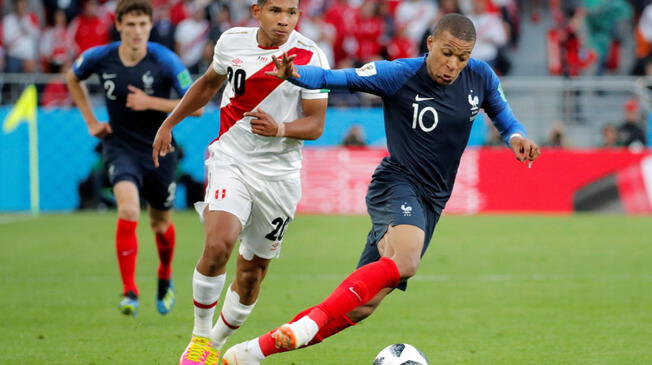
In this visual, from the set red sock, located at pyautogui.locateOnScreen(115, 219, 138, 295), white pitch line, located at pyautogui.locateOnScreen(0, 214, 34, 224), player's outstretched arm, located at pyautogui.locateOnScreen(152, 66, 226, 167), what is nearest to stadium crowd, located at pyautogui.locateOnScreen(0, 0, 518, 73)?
white pitch line, located at pyautogui.locateOnScreen(0, 214, 34, 224)

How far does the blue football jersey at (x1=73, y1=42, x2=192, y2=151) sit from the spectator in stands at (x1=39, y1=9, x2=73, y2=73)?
510 inches

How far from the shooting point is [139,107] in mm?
9398

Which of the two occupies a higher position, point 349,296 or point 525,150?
point 525,150

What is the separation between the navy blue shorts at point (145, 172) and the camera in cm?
940

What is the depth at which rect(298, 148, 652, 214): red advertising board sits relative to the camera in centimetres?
1930

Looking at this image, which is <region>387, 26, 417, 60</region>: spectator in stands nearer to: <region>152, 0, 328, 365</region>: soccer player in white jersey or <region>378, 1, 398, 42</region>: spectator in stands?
<region>378, 1, 398, 42</region>: spectator in stands

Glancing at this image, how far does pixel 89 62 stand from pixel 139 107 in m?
0.76

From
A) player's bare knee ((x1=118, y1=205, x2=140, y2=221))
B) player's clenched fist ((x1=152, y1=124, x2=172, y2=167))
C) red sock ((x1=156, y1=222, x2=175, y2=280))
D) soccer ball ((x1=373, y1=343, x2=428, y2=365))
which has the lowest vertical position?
red sock ((x1=156, y1=222, x2=175, y2=280))

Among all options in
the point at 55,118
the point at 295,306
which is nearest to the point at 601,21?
the point at 55,118

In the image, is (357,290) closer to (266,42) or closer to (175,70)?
(266,42)

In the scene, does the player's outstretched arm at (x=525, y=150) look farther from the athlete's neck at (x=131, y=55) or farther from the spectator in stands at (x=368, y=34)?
the spectator in stands at (x=368, y=34)

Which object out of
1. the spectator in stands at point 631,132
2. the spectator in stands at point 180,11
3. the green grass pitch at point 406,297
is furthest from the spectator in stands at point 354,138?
the spectator in stands at point 180,11

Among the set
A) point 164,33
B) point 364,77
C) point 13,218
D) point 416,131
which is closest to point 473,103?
point 416,131

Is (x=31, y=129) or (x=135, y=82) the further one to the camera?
(x=31, y=129)
